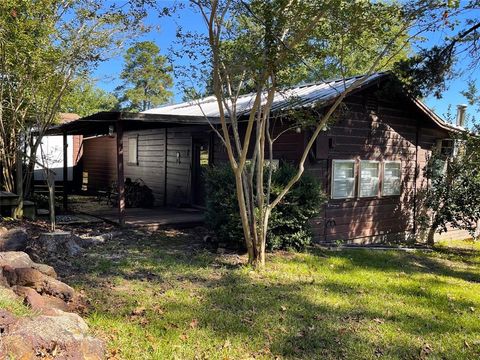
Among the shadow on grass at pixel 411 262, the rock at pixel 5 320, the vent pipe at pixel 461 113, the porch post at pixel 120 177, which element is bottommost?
the shadow on grass at pixel 411 262

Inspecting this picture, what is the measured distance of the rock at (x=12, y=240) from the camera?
530 cm

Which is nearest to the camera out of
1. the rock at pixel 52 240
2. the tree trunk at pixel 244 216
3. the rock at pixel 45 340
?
the rock at pixel 45 340

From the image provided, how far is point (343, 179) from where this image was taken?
9.05 m

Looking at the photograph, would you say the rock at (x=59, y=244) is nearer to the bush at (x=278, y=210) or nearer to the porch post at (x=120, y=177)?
the porch post at (x=120, y=177)

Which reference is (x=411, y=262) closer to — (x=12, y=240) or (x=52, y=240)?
(x=52, y=240)

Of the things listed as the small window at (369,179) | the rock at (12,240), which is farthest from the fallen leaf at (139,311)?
the small window at (369,179)

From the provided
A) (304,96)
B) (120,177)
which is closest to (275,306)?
(120,177)

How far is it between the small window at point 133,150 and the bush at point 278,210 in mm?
8087

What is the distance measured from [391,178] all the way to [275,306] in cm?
655

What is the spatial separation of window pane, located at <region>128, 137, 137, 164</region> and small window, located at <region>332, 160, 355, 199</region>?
8281 mm

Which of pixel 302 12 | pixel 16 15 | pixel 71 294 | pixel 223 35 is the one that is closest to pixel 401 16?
pixel 302 12

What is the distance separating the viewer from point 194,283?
5.20 meters

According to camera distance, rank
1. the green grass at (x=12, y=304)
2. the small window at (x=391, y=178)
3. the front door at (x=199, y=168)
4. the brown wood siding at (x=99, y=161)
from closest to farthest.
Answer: the green grass at (x=12, y=304) < the small window at (x=391, y=178) < the front door at (x=199, y=168) < the brown wood siding at (x=99, y=161)

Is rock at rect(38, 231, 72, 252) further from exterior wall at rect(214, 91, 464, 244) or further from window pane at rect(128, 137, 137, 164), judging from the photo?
window pane at rect(128, 137, 137, 164)
